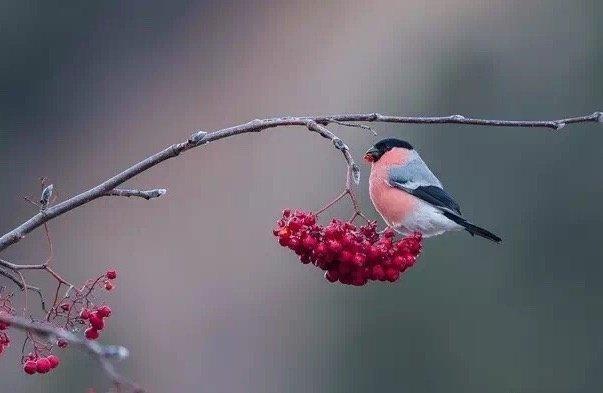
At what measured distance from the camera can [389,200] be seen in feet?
10.6

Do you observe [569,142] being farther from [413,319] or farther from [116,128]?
[116,128]

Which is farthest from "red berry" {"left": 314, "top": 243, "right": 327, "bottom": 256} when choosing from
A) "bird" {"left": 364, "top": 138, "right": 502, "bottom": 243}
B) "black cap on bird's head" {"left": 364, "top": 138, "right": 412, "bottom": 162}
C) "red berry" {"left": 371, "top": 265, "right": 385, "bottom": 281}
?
"black cap on bird's head" {"left": 364, "top": 138, "right": 412, "bottom": 162}

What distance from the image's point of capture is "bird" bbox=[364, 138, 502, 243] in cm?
318

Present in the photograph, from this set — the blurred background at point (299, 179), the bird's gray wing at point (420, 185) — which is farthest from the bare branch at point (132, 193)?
the blurred background at point (299, 179)

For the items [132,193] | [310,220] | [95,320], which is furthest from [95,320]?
[310,220]

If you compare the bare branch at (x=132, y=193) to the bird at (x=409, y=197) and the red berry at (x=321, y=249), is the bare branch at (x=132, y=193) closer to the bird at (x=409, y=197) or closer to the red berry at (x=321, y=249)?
the red berry at (x=321, y=249)

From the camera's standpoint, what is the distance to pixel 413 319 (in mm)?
9406

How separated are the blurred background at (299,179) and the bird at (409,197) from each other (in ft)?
18.7

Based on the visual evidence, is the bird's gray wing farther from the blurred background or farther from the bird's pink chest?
the blurred background

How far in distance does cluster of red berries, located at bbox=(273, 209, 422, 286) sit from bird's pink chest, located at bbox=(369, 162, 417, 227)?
81cm

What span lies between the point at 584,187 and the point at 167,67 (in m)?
6.58

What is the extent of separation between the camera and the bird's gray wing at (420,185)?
10.7 feet

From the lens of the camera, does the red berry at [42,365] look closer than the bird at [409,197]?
Yes

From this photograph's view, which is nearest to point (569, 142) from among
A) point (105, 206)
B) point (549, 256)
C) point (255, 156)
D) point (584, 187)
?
point (584, 187)
